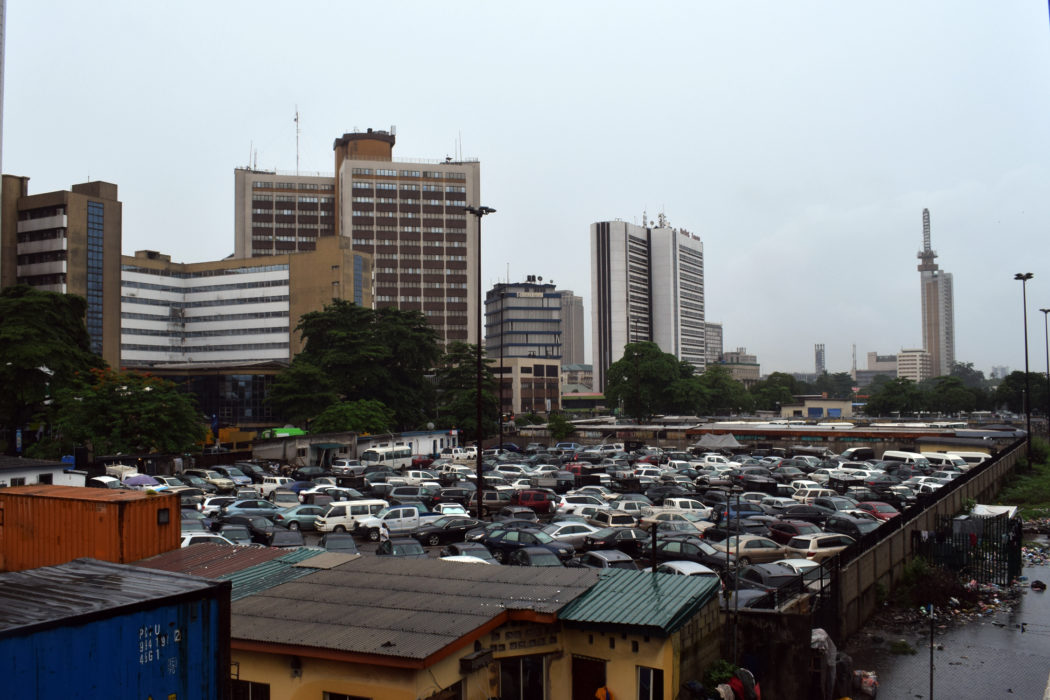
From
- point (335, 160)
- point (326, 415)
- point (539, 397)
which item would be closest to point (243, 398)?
point (326, 415)

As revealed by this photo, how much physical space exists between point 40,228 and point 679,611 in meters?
96.3

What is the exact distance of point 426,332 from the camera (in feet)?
261

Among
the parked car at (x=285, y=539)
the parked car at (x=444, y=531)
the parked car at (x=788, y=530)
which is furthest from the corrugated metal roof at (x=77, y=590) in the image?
the parked car at (x=788, y=530)

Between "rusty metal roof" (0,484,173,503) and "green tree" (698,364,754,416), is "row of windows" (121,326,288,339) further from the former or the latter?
"rusty metal roof" (0,484,173,503)

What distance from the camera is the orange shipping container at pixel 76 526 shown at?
14188 millimetres

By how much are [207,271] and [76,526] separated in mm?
112836

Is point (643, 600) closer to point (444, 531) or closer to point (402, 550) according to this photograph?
point (402, 550)

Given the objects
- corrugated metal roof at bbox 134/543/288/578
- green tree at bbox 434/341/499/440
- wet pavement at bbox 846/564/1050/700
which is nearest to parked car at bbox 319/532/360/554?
corrugated metal roof at bbox 134/543/288/578

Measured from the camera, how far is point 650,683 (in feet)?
41.3

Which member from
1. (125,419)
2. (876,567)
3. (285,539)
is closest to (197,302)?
(125,419)

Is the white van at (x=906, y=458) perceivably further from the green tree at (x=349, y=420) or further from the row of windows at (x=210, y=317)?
the row of windows at (x=210, y=317)

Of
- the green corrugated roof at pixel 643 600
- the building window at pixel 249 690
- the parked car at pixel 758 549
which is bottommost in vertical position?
the parked car at pixel 758 549

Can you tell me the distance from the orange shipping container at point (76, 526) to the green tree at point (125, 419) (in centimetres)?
3285

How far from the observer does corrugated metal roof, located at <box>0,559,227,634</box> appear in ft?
27.5
